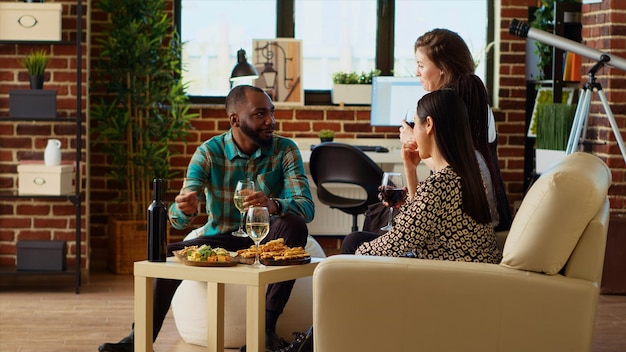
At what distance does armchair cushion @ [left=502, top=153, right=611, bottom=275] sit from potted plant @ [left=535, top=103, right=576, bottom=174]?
111 inches

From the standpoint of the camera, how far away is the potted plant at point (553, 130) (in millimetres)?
5605

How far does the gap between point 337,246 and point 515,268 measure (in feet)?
13.4

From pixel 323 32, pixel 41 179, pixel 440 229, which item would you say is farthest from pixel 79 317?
pixel 323 32

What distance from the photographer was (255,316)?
307 cm

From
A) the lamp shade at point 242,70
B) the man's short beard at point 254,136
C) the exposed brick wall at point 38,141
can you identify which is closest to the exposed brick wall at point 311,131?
the exposed brick wall at point 38,141

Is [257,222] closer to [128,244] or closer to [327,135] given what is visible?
[128,244]

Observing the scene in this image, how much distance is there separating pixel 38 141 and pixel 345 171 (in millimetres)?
1780

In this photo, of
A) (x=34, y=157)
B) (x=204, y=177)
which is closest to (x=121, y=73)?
(x=34, y=157)

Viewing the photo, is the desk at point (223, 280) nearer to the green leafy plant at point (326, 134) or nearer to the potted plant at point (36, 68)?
the potted plant at point (36, 68)

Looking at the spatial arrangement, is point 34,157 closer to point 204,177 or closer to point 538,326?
point 204,177

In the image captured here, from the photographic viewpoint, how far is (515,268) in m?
2.80

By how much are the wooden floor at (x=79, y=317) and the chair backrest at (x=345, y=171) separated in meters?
1.23

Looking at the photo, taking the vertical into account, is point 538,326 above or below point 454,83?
below

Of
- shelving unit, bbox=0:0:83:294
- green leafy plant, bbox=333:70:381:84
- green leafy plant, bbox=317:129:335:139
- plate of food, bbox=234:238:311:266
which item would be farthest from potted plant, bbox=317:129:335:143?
plate of food, bbox=234:238:311:266
